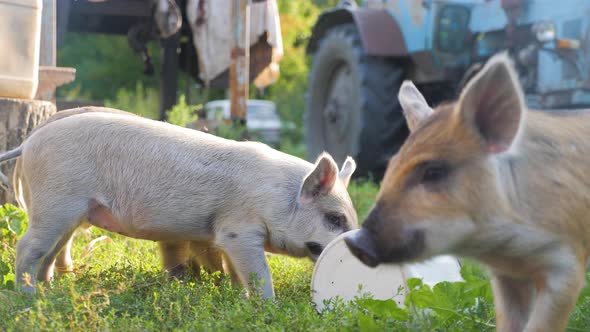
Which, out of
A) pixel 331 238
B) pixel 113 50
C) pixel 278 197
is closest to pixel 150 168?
pixel 278 197

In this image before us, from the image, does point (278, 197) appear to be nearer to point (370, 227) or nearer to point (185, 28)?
point (370, 227)

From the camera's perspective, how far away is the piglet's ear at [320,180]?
12.9 feet

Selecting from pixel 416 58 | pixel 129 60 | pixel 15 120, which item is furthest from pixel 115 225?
pixel 129 60

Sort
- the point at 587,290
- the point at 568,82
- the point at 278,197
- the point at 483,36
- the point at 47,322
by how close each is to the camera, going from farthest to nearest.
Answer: the point at 483,36 → the point at 568,82 → the point at 278,197 → the point at 587,290 → the point at 47,322

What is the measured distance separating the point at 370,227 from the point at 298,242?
55.6 inches

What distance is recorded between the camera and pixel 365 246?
2.58m

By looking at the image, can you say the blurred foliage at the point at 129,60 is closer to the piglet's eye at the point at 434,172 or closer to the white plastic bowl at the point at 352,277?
the white plastic bowl at the point at 352,277

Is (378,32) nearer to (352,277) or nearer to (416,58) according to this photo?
(416,58)

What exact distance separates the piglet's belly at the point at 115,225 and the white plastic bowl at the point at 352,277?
2.48 feet

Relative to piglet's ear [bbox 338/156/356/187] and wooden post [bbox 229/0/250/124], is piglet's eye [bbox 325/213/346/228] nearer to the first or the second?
piglet's ear [bbox 338/156/356/187]

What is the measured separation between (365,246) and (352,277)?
3.99 ft

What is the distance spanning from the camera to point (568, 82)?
670 centimetres

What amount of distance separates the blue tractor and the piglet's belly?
3.38m

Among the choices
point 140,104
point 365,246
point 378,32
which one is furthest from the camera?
point 140,104
